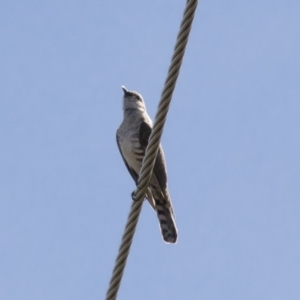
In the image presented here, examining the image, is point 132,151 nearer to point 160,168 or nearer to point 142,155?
point 142,155

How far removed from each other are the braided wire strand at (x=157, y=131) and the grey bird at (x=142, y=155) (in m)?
4.31

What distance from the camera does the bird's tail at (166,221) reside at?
9.90 metres

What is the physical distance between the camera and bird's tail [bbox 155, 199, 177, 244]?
32.5 ft

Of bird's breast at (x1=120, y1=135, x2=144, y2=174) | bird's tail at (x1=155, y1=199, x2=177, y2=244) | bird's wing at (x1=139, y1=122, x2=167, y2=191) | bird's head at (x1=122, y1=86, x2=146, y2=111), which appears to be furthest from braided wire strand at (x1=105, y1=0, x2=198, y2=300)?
bird's head at (x1=122, y1=86, x2=146, y2=111)

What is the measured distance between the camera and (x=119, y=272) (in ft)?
17.7

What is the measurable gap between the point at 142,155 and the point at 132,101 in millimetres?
1756

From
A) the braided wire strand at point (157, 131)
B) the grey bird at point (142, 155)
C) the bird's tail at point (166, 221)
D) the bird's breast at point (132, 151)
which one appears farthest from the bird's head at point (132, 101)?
the braided wire strand at point (157, 131)

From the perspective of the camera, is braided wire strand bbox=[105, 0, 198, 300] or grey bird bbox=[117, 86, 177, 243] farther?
grey bird bbox=[117, 86, 177, 243]

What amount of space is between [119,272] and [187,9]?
1.80m

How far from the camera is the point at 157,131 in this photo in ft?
17.9

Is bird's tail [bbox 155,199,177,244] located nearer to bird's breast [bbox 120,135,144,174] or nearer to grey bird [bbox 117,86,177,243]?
grey bird [bbox 117,86,177,243]

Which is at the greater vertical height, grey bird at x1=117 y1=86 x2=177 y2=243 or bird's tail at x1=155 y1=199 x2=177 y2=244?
grey bird at x1=117 y1=86 x2=177 y2=243

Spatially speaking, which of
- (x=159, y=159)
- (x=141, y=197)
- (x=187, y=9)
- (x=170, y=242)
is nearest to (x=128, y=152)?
(x=159, y=159)

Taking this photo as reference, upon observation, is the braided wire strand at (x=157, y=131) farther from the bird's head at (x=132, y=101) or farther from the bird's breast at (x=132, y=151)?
the bird's head at (x=132, y=101)
